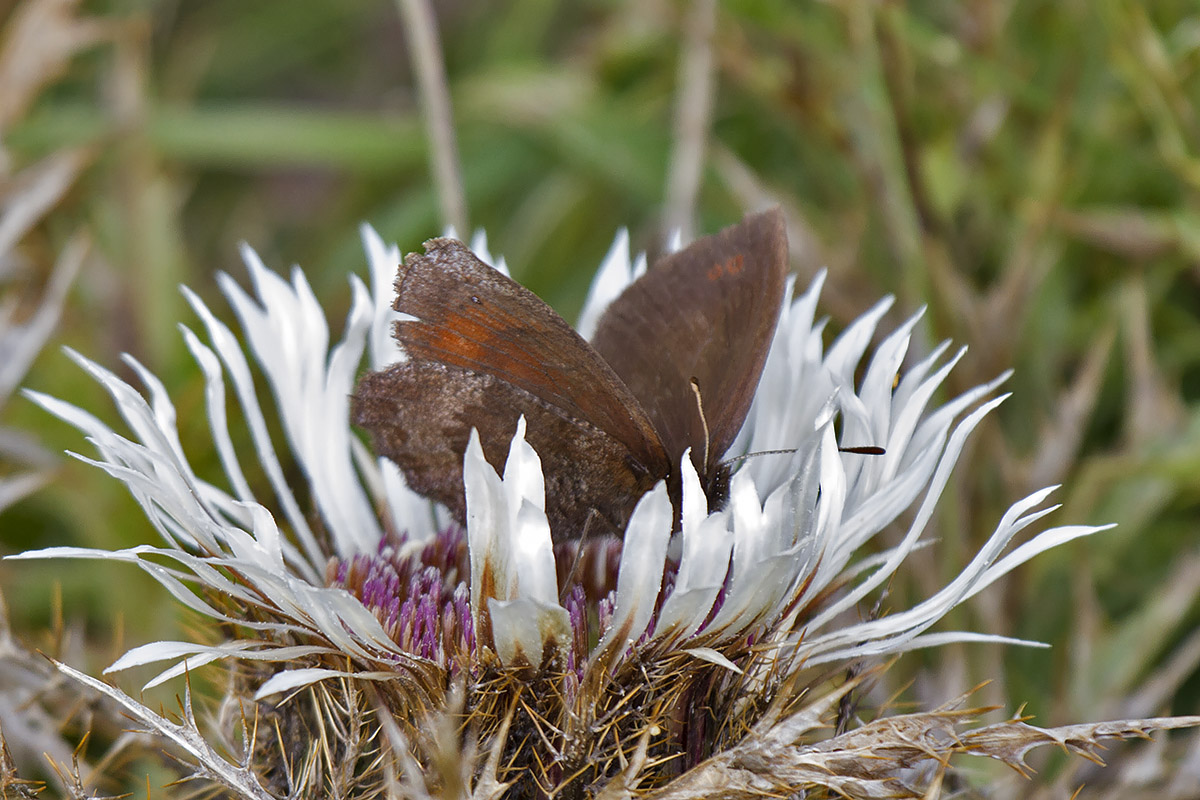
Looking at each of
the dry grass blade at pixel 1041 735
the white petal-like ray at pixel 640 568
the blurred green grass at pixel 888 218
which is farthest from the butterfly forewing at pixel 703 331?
the blurred green grass at pixel 888 218

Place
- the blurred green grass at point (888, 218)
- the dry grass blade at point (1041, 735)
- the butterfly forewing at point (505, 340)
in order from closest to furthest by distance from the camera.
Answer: the dry grass blade at point (1041, 735) → the butterfly forewing at point (505, 340) → the blurred green grass at point (888, 218)

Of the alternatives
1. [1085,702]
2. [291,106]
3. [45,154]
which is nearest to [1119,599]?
[1085,702]

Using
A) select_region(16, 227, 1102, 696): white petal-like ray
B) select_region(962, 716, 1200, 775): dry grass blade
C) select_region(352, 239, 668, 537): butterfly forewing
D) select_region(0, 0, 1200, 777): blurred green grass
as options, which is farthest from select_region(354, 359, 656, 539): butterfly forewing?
select_region(0, 0, 1200, 777): blurred green grass

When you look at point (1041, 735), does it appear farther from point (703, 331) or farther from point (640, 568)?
point (703, 331)

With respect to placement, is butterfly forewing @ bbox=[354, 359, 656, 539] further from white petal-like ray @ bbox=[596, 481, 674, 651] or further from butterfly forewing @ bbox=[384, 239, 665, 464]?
white petal-like ray @ bbox=[596, 481, 674, 651]

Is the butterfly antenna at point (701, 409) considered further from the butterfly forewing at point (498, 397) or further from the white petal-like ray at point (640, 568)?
the white petal-like ray at point (640, 568)
